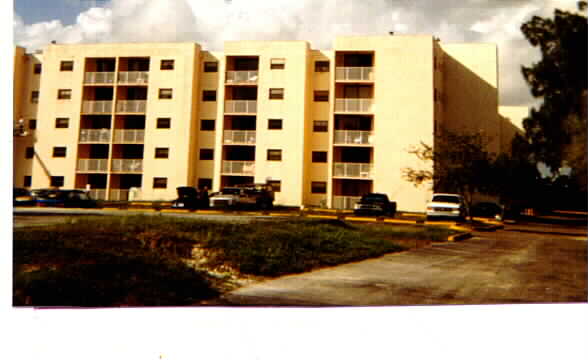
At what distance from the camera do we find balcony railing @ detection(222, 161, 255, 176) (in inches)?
650

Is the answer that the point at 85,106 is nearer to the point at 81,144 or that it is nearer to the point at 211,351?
the point at 81,144

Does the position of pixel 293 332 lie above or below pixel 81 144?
below

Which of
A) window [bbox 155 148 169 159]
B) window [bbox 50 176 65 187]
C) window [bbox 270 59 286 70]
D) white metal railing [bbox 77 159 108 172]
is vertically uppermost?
window [bbox 270 59 286 70]

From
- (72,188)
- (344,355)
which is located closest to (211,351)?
(344,355)

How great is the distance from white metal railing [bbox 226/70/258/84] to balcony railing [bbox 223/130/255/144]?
2.38 meters

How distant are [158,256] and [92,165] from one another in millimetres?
4588

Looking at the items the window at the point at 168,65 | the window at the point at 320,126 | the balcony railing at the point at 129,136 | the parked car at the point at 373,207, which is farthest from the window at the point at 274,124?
the balcony railing at the point at 129,136

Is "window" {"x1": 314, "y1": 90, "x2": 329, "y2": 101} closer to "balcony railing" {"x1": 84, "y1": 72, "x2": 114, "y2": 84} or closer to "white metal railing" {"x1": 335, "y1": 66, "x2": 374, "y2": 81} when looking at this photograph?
"white metal railing" {"x1": 335, "y1": 66, "x2": 374, "y2": 81}

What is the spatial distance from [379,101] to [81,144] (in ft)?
43.3

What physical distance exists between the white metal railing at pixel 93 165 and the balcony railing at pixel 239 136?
21.9 feet

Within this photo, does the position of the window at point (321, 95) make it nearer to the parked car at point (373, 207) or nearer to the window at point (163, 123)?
the parked car at point (373, 207)

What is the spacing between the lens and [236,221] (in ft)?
31.8

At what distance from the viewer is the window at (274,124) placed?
737 inches

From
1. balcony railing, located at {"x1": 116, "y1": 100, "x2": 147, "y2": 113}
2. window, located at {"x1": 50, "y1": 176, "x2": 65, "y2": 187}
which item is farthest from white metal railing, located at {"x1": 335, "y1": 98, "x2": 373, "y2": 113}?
window, located at {"x1": 50, "y1": 176, "x2": 65, "y2": 187}
